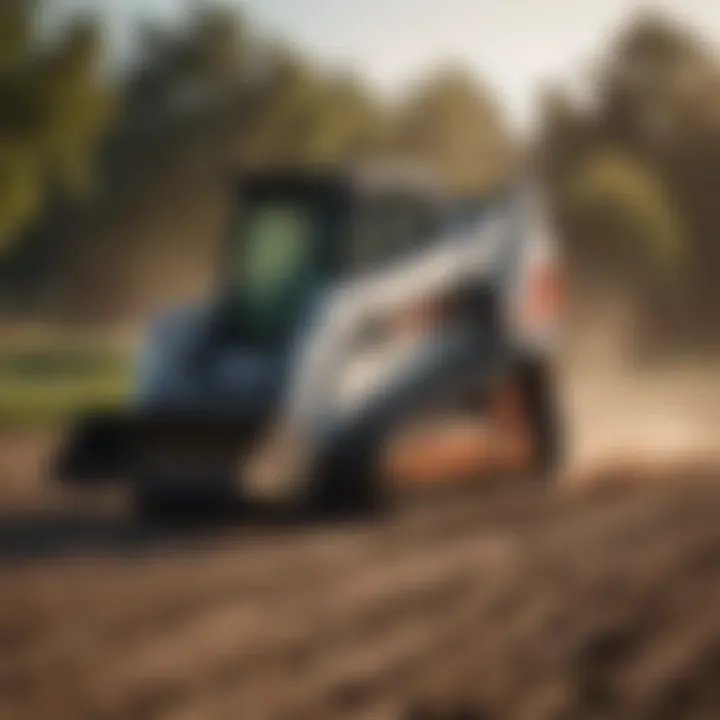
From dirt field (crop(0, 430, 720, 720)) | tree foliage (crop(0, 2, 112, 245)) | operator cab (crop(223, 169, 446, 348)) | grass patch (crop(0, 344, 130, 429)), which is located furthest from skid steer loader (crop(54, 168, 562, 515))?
tree foliage (crop(0, 2, 112, 245))

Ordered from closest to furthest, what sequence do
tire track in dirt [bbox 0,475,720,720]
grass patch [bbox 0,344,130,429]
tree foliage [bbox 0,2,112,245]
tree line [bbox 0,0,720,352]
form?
tire track in dirt [bbox 0,475,720,720], tree line [bbox 0,0,720,352], grass patch [bbox 0,344,130,429], tree foliage [bbox 0,2,112,245]

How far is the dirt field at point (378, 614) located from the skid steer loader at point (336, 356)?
0.69ft

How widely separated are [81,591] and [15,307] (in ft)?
4.70

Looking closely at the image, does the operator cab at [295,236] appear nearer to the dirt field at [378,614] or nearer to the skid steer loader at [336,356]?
the skid steer loader at [336,356]

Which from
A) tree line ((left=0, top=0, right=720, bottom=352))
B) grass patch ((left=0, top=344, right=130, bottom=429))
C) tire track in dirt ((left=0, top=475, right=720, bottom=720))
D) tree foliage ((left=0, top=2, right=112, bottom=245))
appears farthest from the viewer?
tree foliage ((left=0, top=2, right=112, bottom=245))

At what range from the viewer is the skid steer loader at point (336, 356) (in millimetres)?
4551

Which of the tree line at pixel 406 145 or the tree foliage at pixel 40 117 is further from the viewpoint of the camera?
the tree foliage at pixel 40 117

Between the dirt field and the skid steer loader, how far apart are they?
0.21m

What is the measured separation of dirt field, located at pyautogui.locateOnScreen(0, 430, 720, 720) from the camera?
3105mm

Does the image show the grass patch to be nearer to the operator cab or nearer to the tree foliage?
the tree foliage

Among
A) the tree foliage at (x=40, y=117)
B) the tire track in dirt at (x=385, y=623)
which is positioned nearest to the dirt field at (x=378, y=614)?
the tire track in dirt at (x=385, y=623)

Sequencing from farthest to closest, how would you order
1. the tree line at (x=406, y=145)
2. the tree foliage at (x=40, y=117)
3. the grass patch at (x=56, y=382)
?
the tree foliage at (x=40, y=117) → the grass patch at (x=56, y=382) → the tree line at (x=406, y=145)

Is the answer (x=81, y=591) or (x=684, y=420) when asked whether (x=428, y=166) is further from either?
(x=684, y=420)

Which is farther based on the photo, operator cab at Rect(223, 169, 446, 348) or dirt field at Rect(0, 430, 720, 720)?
operator cab at Rect(223, 169, 446, 348)
